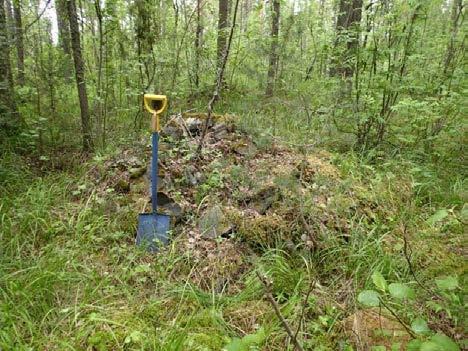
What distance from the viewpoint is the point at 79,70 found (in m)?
4.55

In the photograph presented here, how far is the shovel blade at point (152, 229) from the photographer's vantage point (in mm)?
2986

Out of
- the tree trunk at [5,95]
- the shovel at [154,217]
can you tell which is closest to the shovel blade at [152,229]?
the shovel at [154,217]

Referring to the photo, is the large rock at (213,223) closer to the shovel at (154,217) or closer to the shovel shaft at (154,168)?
the shovel at (154,217)

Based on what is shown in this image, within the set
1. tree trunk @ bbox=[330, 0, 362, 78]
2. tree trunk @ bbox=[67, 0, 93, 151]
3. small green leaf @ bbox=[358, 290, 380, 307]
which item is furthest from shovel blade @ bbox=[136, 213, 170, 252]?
tree trunk @ bbox=[330, 0, 362, 78]

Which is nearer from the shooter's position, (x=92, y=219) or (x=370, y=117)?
(x=92, y=219)

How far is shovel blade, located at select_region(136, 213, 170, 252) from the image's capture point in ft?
9.80

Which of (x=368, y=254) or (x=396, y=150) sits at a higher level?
(x=396, y=150)

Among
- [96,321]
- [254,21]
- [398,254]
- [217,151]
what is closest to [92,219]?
[96,321]

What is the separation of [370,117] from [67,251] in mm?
3760

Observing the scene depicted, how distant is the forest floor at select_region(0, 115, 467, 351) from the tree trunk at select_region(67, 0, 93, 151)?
57 cm

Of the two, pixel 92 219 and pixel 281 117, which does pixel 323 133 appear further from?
pixel 92 219

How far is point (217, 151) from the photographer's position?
13.4 ft

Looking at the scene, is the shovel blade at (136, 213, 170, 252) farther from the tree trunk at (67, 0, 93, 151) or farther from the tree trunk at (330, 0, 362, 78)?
the tree trunk at (330, 0, 362, 78)

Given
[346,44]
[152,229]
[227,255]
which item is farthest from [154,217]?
[346,44]
